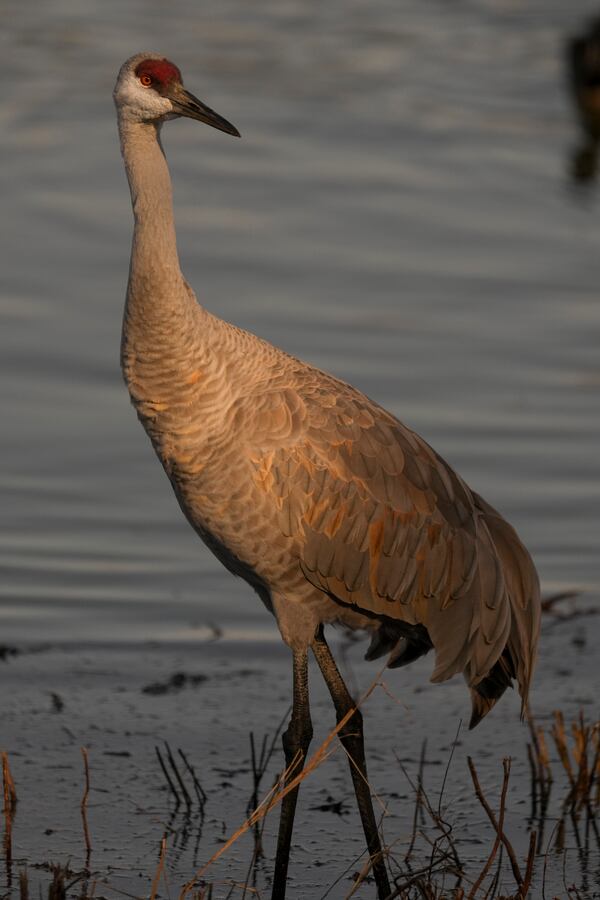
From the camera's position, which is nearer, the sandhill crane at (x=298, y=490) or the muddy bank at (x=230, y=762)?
the sandhill crane at (x=298, y=490)

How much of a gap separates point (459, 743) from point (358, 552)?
1423mm

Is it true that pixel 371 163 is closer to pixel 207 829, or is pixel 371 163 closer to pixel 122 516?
pixel 122 516

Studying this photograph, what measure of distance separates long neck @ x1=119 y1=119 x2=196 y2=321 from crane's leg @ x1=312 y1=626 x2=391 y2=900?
4.02 ft

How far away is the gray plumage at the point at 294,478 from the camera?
563 centimetres

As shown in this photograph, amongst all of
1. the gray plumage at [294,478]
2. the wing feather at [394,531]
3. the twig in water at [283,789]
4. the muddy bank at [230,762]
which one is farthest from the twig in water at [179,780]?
the wing feather at [394,531]

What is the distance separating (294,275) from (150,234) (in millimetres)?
6647

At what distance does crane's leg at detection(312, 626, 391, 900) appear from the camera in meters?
5.96

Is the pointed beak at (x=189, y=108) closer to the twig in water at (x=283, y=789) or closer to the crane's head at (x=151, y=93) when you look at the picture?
the crane's head at (x=151, y=93)

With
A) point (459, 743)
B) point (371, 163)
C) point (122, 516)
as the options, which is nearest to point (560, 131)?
point (371, 163)

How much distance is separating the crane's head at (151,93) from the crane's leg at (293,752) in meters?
1.70

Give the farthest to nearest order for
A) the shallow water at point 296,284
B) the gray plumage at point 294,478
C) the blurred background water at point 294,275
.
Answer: the blurred background water at point 294,275 → the shallow water at point 296,284 → the gray plumage at point 294,478

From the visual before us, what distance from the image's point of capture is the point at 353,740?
623 cm

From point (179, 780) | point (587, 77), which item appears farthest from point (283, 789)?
point (587, 77)

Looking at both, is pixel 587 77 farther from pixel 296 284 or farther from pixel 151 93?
pixel 151 93
